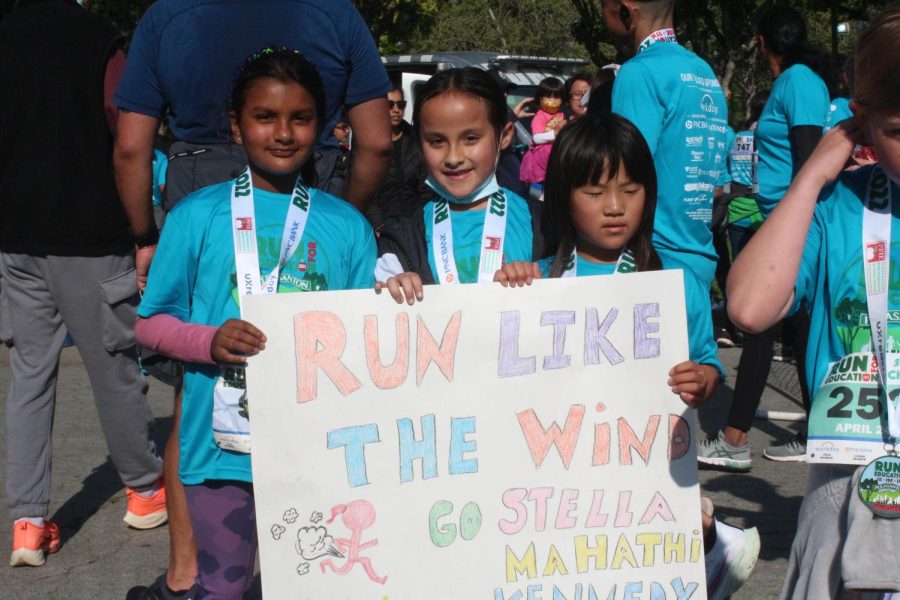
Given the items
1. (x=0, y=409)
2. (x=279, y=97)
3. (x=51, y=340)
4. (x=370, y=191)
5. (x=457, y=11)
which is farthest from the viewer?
(x=457, y=11)

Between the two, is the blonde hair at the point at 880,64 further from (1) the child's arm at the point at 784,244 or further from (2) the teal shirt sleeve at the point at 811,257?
(2) the teal shirt sleeve at the point at 811,257

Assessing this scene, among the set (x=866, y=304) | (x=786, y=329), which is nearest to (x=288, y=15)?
(x=866, y=304)

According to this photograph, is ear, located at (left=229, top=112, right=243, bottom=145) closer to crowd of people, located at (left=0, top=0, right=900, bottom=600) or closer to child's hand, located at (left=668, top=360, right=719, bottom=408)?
crowd of people, located at (left=0, top=0, right=900, bottom=600)

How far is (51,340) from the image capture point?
485 cm

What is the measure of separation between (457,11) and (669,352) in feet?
171

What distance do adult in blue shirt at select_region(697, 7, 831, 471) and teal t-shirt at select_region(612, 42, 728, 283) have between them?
1620 millimetres

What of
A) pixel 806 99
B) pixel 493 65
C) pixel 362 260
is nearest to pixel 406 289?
pixel 362 260

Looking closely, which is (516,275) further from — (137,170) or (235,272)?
(137,170)

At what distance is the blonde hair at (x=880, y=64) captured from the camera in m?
2.20

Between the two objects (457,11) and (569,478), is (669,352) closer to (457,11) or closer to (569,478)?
(569,478)

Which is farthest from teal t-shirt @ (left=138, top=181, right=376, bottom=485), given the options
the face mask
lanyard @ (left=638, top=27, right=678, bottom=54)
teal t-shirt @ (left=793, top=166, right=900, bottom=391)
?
the face mask

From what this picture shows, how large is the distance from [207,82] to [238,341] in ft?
3.74

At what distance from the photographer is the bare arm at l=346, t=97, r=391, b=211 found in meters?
3.74

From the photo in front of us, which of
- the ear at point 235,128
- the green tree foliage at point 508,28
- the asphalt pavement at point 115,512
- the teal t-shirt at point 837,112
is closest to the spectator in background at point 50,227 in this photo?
the asphalt pavement at point 115,512
